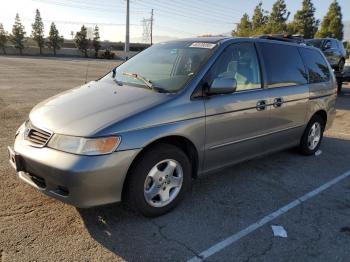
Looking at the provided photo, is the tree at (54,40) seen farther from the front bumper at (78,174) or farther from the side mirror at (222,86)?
the front bumper at (78,174)

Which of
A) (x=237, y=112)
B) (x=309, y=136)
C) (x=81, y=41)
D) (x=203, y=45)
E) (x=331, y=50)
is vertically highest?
(x=203, y=45)

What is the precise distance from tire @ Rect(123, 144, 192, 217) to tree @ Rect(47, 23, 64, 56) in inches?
2722

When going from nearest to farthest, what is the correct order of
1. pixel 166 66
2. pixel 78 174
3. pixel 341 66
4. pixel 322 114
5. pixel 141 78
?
pixel 78 174
pixel 141 78
pixel 166 66
pixel 322 114
pixel 341 66

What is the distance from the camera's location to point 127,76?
14.4 ft

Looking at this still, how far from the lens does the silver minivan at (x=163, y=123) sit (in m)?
3.11

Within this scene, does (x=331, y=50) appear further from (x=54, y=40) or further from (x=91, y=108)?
(x=54, y=40)

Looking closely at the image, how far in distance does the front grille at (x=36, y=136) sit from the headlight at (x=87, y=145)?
0.57 feet

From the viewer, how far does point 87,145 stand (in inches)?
120

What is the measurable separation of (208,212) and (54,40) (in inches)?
2777

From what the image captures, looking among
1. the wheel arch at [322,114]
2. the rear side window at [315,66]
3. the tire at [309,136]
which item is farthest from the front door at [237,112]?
the wheel arch at [322,114]

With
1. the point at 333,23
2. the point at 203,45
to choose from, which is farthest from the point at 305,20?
the point at 203,45

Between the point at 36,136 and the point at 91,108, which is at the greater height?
the point at 91,108

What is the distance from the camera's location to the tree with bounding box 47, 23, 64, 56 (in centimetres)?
6806

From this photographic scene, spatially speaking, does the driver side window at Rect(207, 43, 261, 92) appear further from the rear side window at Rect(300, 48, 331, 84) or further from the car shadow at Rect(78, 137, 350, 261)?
the rear side window at Rect(300, 48, 331, 84)
